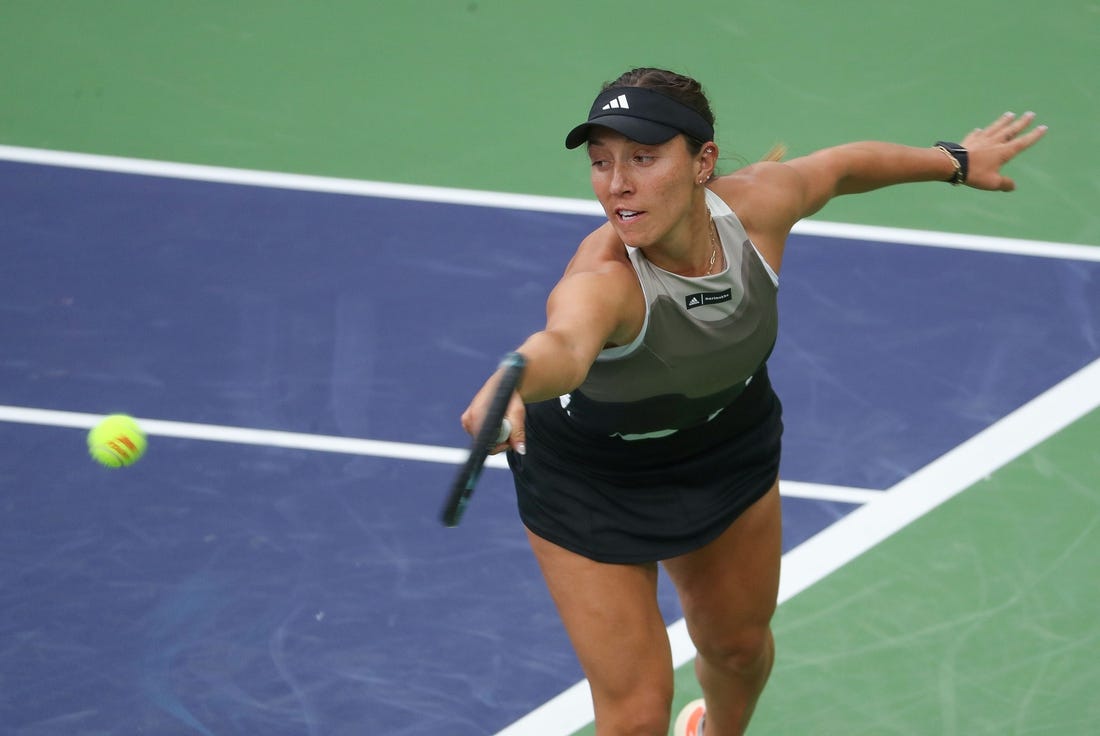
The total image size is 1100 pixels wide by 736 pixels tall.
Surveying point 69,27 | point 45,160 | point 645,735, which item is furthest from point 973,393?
point 69,27

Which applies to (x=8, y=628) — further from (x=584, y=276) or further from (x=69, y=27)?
(x=69, y=27)

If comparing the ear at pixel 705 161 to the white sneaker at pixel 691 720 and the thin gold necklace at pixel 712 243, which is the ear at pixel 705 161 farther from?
the white sneaker at pixel 691 720

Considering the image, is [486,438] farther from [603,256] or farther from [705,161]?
[705,161]

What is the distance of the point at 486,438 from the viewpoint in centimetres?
308

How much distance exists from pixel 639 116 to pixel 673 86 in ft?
0.62

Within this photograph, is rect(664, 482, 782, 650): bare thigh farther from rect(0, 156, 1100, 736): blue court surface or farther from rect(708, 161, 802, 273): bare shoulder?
rect(0, 156, 1100, 736): blue court surface

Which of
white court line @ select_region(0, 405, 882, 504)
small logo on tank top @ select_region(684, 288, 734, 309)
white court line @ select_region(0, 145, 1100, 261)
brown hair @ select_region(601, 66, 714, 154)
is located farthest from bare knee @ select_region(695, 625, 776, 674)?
white court line @ select_region(0, 145, 1100, 261)

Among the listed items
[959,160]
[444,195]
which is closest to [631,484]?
[959,160]

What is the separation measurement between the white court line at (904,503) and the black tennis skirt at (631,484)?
4.31 feet

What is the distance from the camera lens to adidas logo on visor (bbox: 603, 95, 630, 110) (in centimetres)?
386

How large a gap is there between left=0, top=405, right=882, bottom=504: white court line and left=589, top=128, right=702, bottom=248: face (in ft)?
8.43

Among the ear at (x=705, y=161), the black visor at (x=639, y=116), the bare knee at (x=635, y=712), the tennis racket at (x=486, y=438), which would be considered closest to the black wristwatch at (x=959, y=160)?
the ear at (x=705, y=161)

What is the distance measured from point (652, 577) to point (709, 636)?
428 mm

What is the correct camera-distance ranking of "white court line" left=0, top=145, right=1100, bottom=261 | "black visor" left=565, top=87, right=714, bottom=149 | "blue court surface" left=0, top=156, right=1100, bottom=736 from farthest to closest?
"white court line" left=0, top=145, right=1100, bottom=261, "blue court surface" left=0, top=156, right=1100, bottom=736, "black visor" left=565, top=87, right=714, bottom=149
